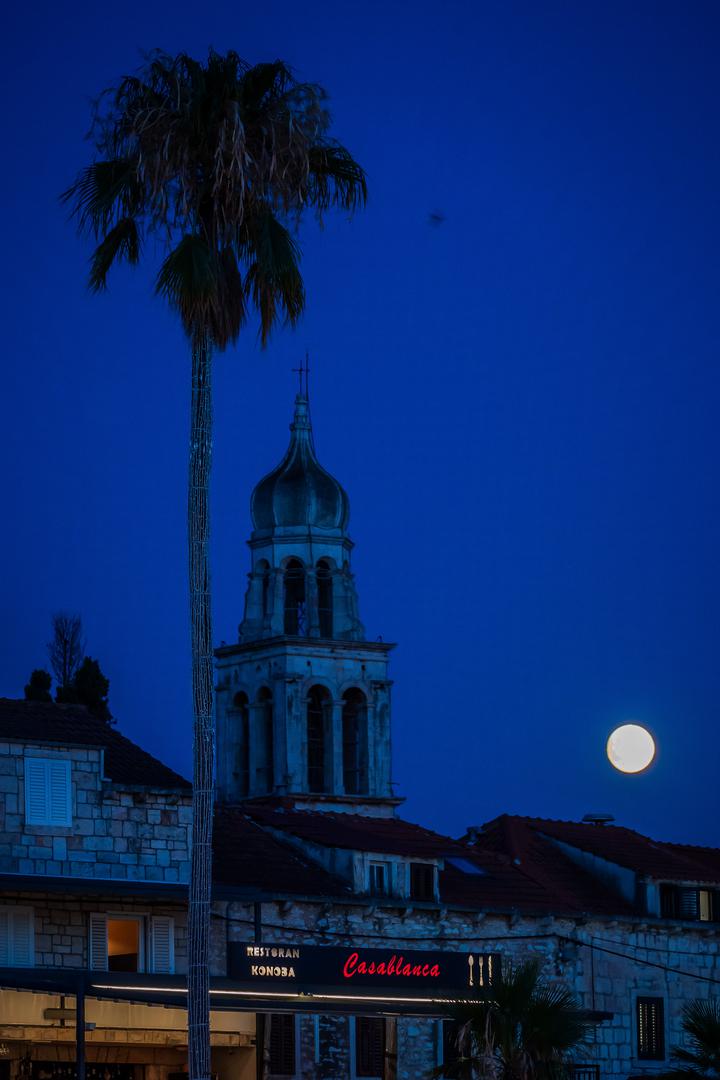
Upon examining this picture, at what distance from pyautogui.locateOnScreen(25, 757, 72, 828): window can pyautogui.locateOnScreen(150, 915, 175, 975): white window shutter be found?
3065 mm

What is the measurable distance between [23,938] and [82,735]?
4.48 meters

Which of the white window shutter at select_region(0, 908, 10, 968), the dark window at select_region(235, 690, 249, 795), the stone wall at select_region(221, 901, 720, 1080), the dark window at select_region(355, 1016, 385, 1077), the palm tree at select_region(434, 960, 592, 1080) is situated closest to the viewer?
the palm tree at select_region(434, 960, 592, 1080)

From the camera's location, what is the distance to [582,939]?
58.6 metres

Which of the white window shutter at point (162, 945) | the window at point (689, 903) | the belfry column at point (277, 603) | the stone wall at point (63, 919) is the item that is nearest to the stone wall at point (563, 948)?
the window at point (689, 903)

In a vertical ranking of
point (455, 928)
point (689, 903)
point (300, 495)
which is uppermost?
point (300, 495)

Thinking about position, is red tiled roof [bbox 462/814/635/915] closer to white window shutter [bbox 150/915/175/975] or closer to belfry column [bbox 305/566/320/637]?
white window shutter [bbox 150/915/175/975]

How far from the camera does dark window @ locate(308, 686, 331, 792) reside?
89625mm

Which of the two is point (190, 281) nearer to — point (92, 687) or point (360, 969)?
point (360, 969)

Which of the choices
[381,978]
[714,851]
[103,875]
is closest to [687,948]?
[714,851]

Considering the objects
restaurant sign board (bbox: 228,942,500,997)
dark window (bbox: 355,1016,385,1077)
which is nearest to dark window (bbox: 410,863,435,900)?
dark window (bbox: 355,1016,385,1077)

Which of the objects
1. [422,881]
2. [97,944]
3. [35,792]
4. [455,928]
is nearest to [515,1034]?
[97,944]

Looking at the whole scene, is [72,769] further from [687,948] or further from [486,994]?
[687,948]

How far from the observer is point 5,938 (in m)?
46.2

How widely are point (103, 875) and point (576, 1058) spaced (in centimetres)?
1502
